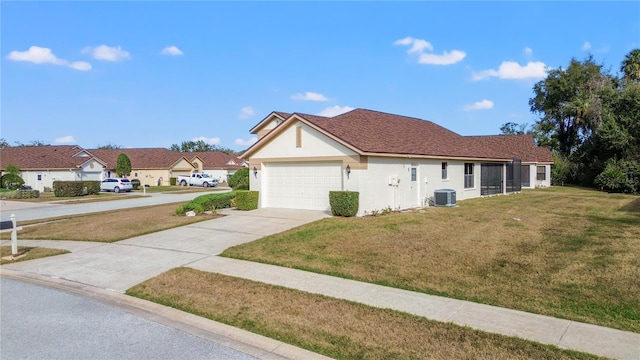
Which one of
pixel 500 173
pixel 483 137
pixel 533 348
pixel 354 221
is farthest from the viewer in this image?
pixel 483 137

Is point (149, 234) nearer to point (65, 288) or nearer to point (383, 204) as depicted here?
point (65, 288)

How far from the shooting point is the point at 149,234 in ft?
45.7

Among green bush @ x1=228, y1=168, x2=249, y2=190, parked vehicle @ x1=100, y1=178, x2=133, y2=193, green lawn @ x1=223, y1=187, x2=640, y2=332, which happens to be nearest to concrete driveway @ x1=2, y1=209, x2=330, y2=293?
green lawn @ x1=223, y1=187, x2=640, y2=332

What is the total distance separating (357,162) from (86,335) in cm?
1230

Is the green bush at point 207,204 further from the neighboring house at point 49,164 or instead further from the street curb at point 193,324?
the neighboring house at point 49,164

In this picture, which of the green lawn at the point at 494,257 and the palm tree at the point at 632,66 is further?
the palm tree at the point at 632,66

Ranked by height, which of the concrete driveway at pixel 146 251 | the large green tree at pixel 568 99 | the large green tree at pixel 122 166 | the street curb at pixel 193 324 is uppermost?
the large green tree at pixel 568 99

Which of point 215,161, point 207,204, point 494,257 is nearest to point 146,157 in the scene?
point 215,161

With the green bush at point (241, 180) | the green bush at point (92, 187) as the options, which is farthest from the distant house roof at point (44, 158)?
the green bush at point (241, 180)

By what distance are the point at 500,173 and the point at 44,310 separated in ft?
94.0

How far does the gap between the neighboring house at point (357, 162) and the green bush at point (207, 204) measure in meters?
1.58

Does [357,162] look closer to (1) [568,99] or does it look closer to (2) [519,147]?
(2) [519,147]

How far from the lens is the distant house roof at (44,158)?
156ft

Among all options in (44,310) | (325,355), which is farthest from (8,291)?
(325,355)
